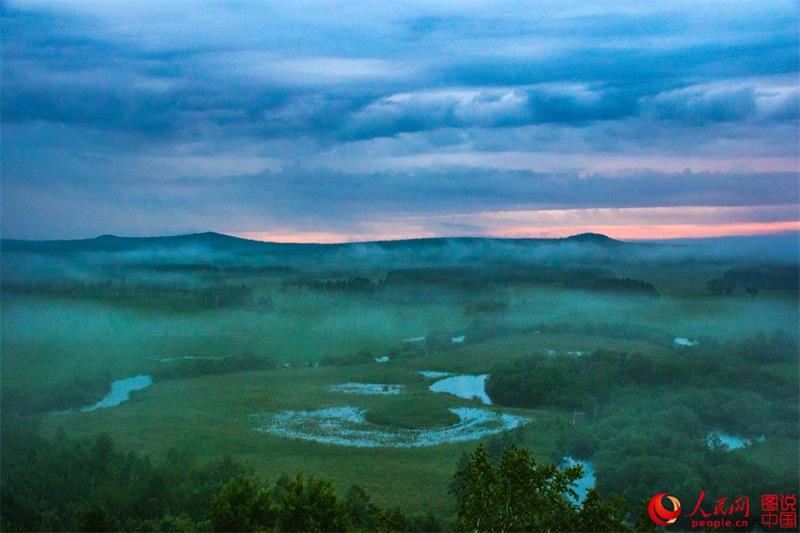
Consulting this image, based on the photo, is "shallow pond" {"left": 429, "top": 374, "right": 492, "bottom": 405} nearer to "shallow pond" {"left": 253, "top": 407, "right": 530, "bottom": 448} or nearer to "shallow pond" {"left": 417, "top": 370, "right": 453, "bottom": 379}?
"shallow pond" {"left": 417, "top": 370, "right": 453, "bottom": 379}

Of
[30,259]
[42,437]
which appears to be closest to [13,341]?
[30,259]

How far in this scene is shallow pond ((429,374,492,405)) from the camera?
2925 centimetres

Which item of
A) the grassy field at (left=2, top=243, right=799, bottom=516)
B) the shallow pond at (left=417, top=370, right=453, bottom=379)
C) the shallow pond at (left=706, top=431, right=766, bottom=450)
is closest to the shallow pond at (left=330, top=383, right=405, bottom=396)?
the grassy field at (left=2, top=243, right=799, bottom=516)

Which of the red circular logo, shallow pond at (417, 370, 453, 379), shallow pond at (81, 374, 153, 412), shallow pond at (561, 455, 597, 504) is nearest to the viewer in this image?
the red circular logo

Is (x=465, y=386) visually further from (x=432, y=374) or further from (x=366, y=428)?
(x=366, y=428)

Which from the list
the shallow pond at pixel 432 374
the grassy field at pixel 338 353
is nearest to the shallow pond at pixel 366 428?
the grassy field at pixel 338 353

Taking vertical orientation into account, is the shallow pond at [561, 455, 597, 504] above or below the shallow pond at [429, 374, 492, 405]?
below

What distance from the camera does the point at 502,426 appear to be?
24719 mm

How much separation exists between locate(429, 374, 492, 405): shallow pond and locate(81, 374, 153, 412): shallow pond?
462 inches

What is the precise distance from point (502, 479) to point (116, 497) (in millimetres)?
8354

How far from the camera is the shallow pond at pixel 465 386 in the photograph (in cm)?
2925

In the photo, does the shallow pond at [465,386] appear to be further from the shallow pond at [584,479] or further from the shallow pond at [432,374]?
the shallow pond at [584,479]

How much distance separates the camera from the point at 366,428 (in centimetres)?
2475

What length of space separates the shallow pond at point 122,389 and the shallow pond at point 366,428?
6.34 metres
